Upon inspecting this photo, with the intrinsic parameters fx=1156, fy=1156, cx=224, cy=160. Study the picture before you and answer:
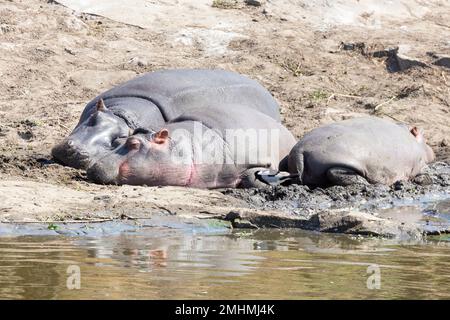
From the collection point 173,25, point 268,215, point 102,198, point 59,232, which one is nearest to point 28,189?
point 102,198

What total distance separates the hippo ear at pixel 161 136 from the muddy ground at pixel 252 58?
→ 1.15 metres

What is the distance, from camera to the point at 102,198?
9.47 meters

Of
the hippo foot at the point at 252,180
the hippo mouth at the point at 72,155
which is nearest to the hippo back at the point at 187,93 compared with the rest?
the hippo mouth at the point at 72,155

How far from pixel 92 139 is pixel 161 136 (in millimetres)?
941

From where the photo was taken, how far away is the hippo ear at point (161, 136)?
10555 millimetres

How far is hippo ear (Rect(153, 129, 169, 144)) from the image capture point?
10.6 m

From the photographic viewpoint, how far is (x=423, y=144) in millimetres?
12055

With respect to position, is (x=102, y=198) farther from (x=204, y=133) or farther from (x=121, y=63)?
(x=121, y=63)

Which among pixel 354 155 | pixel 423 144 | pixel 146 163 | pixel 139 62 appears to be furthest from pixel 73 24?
pixel 354 155

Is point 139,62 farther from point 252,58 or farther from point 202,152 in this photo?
point 202,152

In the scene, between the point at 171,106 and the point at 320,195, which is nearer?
the point at 320,195

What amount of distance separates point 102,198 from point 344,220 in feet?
6.75

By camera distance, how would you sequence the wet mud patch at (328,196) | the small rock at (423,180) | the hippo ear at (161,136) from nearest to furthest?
the wet mud patch at (328,196) → the hippo ear at (161,136) → the small rock at (423,180)

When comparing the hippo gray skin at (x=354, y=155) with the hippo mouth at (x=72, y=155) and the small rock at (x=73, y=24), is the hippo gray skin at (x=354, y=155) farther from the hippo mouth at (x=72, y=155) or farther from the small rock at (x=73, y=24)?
the small rock at (x=73, y=24)
